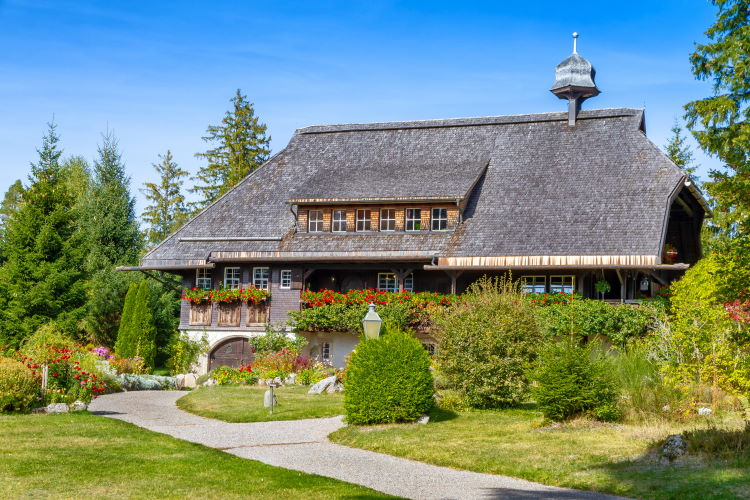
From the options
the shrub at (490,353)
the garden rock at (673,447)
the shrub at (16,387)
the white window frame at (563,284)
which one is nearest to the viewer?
the garden rock at (673,447)

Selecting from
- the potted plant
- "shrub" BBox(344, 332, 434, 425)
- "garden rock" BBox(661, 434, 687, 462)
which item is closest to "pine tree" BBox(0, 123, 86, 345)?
"shrub" BBox(344, 332, 434, 425)

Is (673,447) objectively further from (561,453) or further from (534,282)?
(534,282)

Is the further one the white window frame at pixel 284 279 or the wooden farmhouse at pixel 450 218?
the white window frame at pixel 284 279

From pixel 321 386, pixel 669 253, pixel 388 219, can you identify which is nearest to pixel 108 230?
pixel 388 219

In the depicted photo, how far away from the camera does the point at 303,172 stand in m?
34.0

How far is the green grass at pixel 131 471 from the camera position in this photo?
34.6ft

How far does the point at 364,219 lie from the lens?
3072 cm

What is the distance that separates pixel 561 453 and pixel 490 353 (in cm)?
574

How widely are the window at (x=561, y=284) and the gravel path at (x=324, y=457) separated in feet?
39.0

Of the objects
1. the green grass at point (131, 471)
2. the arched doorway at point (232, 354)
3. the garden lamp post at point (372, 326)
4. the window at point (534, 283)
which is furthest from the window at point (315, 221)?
the green grass at point (131, 471)

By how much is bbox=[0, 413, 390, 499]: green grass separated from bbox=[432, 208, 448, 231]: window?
16.2 meters

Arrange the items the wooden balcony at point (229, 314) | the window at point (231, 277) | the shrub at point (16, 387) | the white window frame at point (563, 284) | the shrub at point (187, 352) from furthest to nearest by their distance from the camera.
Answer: the window at point (231, 277), the shrub at point (187, 352), the wooden balcony at point (229, 314), the white window frame at point (563, 284), the shrub at point (16, 387)

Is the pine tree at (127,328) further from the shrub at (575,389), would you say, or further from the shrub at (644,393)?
the shrub at (644,393)

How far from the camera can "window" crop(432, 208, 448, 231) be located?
29781 mm
